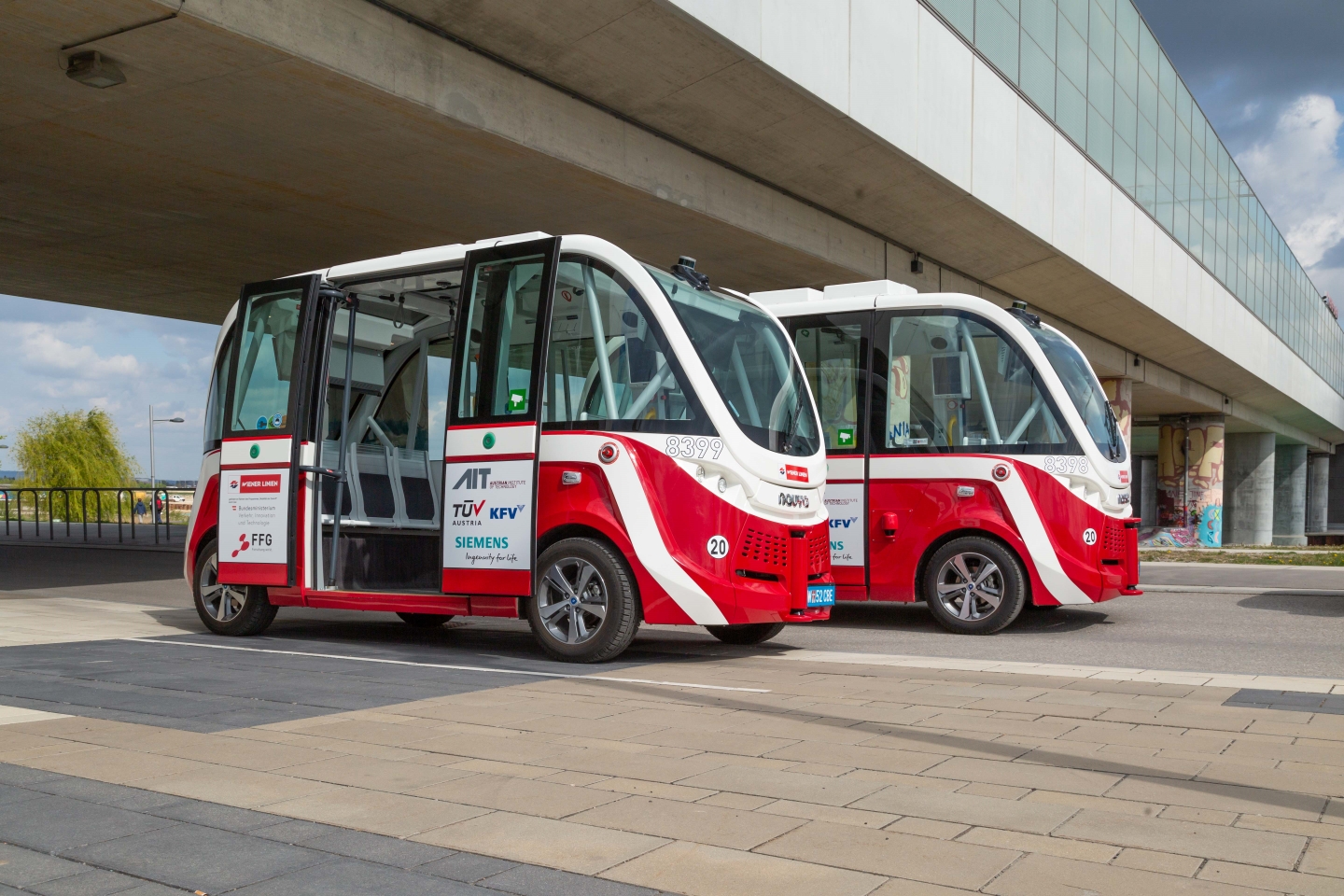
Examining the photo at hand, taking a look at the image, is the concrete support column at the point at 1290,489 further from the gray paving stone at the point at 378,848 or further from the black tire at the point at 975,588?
the gray paving stone at the point at 378,848

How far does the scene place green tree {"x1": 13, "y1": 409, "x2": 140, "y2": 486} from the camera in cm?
6588

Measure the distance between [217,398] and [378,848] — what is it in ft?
25.1

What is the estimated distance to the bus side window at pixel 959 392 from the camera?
417 inches

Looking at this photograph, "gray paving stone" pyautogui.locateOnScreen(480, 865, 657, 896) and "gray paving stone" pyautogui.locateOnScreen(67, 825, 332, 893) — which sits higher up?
"gray paving stone" pyautogui.locateOnScreen(480, 865, 657, 896)

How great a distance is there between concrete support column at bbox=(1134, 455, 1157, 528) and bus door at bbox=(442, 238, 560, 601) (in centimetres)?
9056

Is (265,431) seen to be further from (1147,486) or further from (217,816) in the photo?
(1147,486)

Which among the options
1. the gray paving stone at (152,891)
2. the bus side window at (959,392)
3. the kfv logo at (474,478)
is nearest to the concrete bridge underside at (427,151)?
the bus side window at (959,392)

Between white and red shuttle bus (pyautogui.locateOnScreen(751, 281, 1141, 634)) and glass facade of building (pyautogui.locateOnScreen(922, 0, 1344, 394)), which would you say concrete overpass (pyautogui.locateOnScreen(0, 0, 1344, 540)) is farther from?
white and red shuttle bus (pyautogui.locateOnScreen(751, 281, 1141, 634))

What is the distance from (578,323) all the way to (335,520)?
9.14ft

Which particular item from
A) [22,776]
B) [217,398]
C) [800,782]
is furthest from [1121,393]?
[22,776]

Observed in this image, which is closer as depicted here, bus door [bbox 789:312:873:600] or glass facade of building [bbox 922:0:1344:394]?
bus door [bbox 789:312:873:600]

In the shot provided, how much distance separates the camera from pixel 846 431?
11.4 m

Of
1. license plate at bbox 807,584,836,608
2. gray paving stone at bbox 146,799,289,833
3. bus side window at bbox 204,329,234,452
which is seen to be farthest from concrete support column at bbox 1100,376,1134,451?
gray paving stone at bbox 146,799,289,833

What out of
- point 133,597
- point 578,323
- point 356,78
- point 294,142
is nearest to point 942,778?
point 578,323
